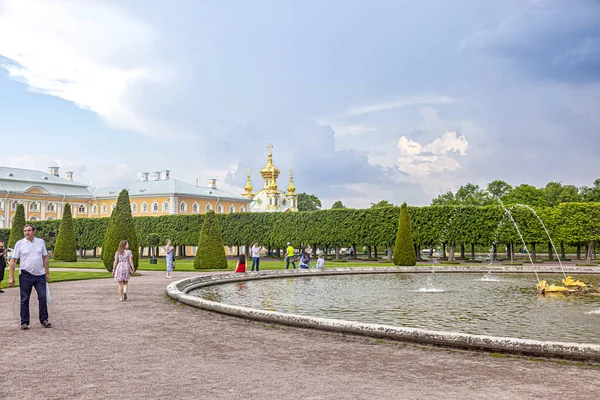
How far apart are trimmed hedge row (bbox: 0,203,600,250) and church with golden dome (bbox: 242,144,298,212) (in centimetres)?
3316

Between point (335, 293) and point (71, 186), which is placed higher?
point (71, 186)

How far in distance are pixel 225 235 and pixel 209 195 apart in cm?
2598

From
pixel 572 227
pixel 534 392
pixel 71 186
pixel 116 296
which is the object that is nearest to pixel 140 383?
pixel 534 392

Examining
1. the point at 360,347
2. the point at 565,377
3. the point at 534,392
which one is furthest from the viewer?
the point at 360,347

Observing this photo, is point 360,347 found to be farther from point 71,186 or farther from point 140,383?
point 71,186

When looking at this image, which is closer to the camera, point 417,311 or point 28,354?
point 28,354

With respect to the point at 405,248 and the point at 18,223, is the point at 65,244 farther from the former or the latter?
the point at 405,248

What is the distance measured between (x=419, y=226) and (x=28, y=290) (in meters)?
39.8

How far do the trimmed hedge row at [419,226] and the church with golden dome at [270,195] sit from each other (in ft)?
109

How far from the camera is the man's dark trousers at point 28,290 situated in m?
9.37

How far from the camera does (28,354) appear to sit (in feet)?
24.3

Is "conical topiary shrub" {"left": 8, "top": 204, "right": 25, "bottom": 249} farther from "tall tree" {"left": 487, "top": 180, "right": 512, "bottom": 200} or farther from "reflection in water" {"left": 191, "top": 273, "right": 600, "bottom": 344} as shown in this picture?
"tall tree" {"left": 487, "top": 180, "right": 512, "bottom": 200}

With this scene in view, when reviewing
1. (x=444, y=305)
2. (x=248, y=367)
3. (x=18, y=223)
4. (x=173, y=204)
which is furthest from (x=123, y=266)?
(x=173, y=204)

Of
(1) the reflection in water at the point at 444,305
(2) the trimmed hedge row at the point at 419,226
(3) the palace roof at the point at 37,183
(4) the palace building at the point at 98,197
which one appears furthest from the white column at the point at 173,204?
(1) the reflection in water at the point at 444,305
